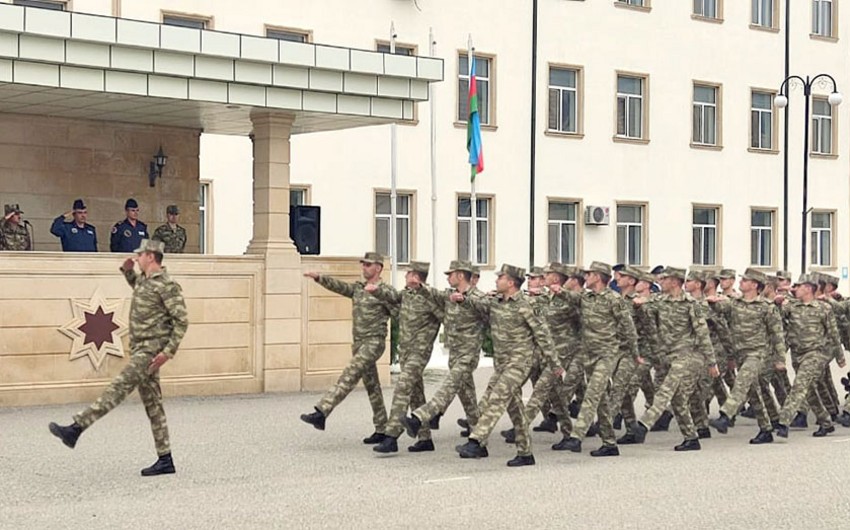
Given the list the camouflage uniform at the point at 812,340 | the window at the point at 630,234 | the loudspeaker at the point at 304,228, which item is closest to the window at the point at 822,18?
the window at the point at 630,234

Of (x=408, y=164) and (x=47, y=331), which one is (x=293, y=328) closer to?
(x=47, y=331)

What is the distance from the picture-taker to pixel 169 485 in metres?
12.1

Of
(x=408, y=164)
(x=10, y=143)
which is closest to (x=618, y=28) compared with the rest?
(x=408, y=164)

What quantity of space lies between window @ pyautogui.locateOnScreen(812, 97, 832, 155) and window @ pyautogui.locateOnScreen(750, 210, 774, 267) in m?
2.54

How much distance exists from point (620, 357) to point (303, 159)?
1758 centimetres

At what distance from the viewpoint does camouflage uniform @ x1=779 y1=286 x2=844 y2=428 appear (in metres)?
16.5

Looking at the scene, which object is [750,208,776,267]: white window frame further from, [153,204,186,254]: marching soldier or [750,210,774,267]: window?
[153,204,186,254]: marching soldier

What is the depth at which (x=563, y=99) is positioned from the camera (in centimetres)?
3625

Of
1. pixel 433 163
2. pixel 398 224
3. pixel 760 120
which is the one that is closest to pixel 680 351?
pixel 433 163

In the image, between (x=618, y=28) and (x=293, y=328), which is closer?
(x=293, y=328)

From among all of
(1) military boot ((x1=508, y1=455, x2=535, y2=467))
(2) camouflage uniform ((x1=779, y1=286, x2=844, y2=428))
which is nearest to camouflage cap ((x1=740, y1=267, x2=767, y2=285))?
(2) camouflage uniform ((x1=779, y1=286, x2=844, y2=428))

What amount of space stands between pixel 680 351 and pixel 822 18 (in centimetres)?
2928

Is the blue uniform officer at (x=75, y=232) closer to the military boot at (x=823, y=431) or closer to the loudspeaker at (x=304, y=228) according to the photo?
the loudspeaker at (x=304, y=228)

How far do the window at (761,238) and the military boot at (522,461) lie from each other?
2822cm
